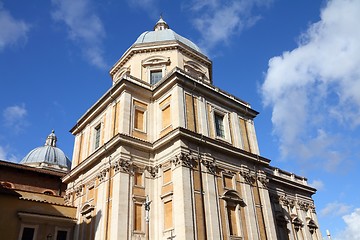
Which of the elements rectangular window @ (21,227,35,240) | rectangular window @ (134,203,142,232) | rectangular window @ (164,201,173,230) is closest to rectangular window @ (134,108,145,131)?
rectangular window @ (134,203,142,232)

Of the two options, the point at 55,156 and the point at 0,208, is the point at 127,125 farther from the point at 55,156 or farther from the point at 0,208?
the point at 55,156

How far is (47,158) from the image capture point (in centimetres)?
5138

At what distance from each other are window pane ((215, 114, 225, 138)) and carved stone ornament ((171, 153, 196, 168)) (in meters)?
4.24

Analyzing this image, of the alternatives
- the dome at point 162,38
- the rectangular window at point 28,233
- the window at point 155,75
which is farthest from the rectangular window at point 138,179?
the dome at point 162,38

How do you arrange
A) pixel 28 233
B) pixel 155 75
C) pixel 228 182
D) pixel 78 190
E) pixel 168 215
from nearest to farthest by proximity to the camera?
pixel 168 215
pixel 28 233
pixel 228 182
pixel 78 190
pixel 155 75

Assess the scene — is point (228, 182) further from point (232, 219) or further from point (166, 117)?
point (166, 117)

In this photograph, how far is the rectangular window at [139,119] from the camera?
22.1m

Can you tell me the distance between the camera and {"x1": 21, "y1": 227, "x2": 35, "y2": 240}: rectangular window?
65.1 ft

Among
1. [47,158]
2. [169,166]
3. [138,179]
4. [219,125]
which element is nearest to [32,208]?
[138,179]

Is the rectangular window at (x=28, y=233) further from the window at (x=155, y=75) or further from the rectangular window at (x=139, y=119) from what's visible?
the window at (x=155, y=75)

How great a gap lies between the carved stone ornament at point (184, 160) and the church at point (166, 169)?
60 millimetres

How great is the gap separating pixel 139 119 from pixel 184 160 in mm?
4975

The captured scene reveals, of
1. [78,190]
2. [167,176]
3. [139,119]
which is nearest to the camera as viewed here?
[167,176]

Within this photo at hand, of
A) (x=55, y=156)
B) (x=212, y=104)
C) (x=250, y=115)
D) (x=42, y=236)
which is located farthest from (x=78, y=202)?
(x=55, y=156)
